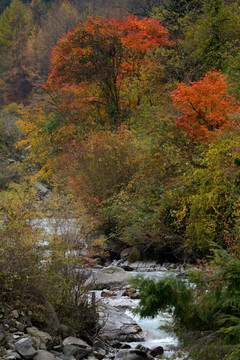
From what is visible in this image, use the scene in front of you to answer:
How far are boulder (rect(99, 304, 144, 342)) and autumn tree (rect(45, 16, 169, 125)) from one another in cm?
1415

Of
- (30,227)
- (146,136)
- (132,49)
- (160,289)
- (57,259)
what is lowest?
(146,136)

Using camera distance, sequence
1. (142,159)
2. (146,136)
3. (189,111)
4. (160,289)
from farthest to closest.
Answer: (146,136)
(142,159)
(189,111)
(160,289)

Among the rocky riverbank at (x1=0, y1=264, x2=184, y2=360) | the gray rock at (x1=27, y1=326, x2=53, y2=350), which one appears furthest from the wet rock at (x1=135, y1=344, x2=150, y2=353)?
the gray rock at (x1=27, y1=326, x2=53, y2=350)

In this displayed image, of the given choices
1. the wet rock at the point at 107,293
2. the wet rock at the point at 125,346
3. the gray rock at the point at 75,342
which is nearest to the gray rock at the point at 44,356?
the gray rock at the point at 75,342

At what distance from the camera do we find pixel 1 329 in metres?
6.86

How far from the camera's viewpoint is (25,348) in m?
6.64

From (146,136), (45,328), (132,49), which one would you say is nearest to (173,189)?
(146,136)

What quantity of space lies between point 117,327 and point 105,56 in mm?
16482

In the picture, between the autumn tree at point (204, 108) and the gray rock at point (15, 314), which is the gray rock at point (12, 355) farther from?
the autumn tree at point (204, 108)

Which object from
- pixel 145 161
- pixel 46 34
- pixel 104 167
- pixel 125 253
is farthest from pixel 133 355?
pixel 46 34

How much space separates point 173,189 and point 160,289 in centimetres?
868

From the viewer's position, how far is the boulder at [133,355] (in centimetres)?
737

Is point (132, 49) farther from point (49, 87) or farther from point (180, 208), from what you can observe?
point (180, 208)

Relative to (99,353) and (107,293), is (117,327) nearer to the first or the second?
(99,353)
